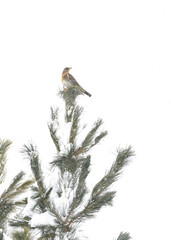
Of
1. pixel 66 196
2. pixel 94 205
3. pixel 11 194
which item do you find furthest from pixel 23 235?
pixel 94 205

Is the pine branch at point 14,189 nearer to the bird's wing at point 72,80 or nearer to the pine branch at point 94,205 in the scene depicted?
the pine branch at point 94,205

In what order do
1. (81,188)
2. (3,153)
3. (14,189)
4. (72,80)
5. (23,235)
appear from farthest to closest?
(72,80)
(3,153)
(14,189)
(23,235)
(81,188)

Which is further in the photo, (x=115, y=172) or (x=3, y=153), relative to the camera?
(x=3, y=153)

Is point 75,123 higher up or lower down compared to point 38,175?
higher up

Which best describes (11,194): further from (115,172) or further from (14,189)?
(115,172)

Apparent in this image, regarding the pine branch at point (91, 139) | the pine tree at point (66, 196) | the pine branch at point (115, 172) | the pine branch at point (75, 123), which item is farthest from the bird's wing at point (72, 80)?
the pine branch at point (115, 172)

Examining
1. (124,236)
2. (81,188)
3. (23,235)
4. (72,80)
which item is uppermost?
(72,80)

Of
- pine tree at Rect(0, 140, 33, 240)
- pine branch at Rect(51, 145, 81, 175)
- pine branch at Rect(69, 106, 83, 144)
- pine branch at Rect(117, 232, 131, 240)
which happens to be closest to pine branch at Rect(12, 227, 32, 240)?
pine tree at Rect(0, 140, 33, 240)

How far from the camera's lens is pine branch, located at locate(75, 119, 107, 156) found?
3.95 m

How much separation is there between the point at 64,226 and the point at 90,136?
1119 millimetres

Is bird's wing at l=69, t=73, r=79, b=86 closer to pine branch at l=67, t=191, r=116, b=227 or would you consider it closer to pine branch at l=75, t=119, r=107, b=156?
pine branch at l=75, t=119, r=107, b=156

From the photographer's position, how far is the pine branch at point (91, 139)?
13.0ft

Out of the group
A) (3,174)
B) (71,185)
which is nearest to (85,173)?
(71,185)

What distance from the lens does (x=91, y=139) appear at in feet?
13.3
